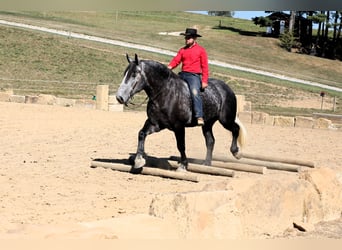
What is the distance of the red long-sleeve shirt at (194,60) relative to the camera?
850 cm

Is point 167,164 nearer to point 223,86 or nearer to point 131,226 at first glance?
point 223,86

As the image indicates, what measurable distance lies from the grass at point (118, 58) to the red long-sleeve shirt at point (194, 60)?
5380 millimetres

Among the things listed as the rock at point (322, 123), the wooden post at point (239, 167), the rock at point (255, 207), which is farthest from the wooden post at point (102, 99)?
the rock at point (255, 207)

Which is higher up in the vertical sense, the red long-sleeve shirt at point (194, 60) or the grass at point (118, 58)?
the red long-sleeve shirt at point (194, 60)

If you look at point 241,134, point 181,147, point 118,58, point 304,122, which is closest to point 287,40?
point 118,58

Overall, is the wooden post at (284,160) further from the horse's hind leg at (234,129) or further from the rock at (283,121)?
the rock at (283,121)

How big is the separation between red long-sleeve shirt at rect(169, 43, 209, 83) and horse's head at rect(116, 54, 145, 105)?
61cm

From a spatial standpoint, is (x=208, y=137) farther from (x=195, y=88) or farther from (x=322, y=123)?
(x=322, y=123)

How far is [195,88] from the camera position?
27.9 ft

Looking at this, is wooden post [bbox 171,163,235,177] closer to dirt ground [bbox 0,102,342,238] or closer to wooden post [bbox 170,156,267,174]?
dirt ground [bbox 0,102,342,238]

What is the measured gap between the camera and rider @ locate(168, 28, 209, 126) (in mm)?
8453

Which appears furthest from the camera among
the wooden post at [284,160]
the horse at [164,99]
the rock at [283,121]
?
the rock at [283,121]

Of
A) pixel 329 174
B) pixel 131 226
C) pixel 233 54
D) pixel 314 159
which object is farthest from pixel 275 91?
pixel 131 226


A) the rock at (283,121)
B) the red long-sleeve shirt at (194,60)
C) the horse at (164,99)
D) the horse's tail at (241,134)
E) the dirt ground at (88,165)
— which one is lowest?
the rock at (283,121)
